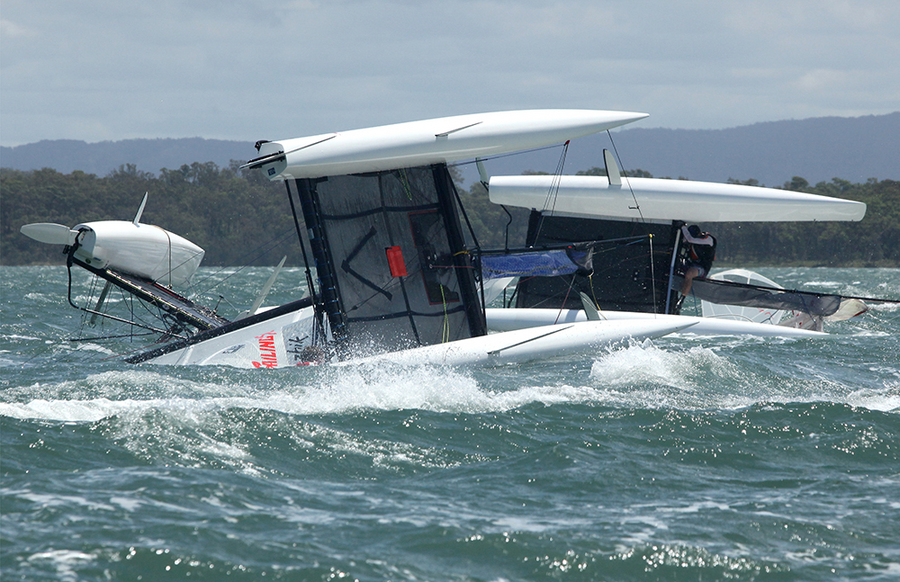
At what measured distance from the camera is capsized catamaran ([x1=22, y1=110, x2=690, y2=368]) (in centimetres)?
1029

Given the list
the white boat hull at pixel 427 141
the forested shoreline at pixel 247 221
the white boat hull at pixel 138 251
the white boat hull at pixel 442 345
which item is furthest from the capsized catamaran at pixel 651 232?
the forested shoreline at pixel 247 221

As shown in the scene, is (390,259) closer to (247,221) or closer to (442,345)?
(442,345)

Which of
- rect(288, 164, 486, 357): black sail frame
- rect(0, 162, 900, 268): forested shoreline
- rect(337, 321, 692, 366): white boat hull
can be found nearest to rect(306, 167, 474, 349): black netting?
rect(288, 164, 486, 357): black sail frame

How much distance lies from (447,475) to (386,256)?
5.14 metres

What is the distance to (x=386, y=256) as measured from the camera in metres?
11.0

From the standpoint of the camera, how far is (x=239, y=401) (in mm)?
7812

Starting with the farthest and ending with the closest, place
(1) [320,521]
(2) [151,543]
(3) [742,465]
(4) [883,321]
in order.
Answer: (4) [883,321]
(3) [742,465]
(1) [320,521]
(2) [151,543]

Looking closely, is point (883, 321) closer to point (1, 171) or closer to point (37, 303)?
point (37, 303)

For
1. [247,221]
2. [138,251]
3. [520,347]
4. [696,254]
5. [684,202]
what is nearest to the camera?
[520,347]

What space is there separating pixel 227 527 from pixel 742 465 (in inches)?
138

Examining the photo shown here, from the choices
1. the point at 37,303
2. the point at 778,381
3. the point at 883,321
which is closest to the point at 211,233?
the point at 37,303

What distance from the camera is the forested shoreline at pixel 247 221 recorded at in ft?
231

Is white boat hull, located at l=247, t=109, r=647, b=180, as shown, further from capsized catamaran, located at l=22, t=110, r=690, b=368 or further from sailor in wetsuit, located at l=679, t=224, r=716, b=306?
sailor in wetsuit, located at l=679, t=224, r=716, b=306

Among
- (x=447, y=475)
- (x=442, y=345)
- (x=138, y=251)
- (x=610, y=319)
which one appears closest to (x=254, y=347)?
(x=442, y=345)
